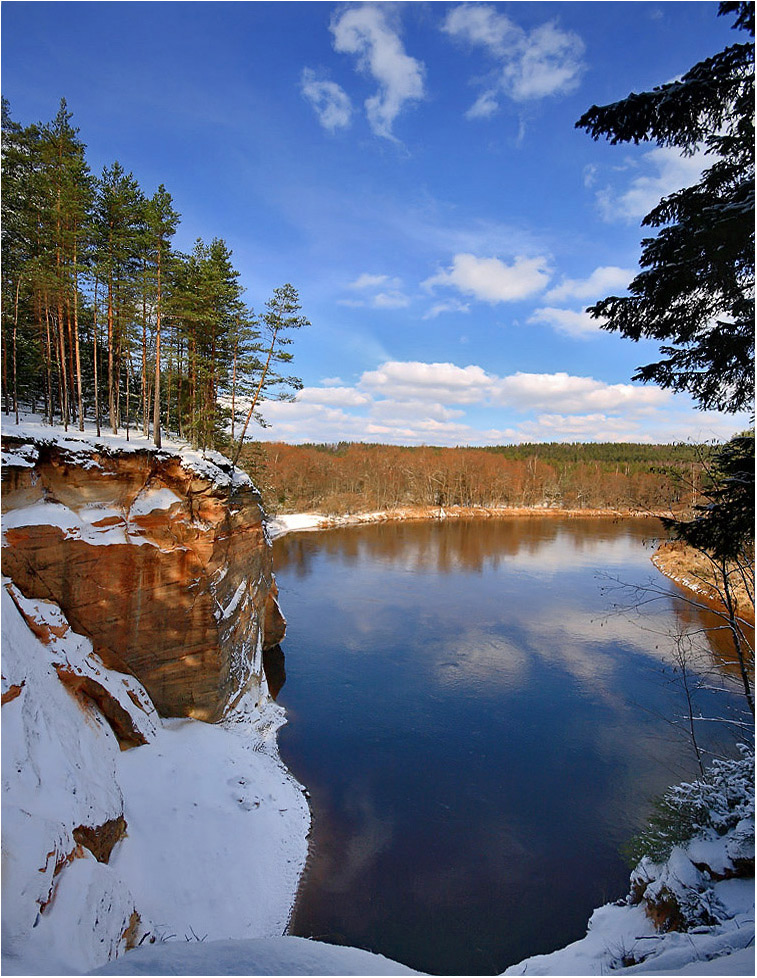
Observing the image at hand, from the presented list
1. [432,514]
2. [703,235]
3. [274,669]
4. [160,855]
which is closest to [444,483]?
[432,514]

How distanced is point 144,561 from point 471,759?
11.2 m

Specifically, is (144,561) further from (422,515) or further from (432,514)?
(432,514)

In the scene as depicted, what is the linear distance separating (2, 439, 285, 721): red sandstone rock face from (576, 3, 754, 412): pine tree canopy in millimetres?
12404

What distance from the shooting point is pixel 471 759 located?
13086mm

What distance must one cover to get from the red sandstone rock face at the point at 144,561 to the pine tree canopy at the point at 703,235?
12404mm

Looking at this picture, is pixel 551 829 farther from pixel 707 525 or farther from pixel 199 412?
pixel 199 412

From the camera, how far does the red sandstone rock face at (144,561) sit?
34.5 feet

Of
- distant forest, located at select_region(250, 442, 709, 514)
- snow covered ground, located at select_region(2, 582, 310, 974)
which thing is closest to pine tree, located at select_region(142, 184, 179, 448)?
snow covered ground, located at select_region(2, 582, 310, 974)

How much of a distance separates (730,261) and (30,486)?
13.6 m

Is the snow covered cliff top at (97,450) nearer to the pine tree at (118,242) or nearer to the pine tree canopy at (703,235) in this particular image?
the pine tree at (118,242)

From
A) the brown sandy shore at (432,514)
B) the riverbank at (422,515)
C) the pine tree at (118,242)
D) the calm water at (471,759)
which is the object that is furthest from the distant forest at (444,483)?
the pine tree at (118,242)

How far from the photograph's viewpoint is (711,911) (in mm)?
5191

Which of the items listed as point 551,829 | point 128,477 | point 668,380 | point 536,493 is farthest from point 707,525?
point 536,493

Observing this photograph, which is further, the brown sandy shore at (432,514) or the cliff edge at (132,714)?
the brown sandy shore at (432,514)
